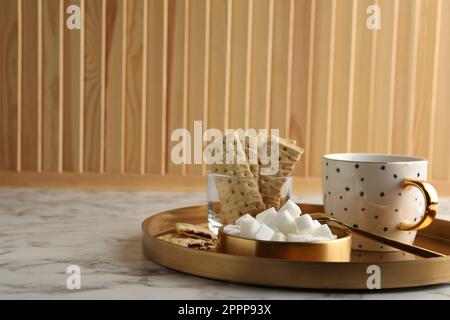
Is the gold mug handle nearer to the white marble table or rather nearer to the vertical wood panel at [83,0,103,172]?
the white marble table

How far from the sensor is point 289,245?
62 centimetres

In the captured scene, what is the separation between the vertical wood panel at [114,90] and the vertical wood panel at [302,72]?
0.36m

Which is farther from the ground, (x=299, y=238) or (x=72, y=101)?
(x=72, y=101)

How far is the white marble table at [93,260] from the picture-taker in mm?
594

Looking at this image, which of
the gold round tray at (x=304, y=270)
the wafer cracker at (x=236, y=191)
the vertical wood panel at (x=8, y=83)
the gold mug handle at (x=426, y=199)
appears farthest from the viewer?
the vertical wood panel at (x=8, y=83)

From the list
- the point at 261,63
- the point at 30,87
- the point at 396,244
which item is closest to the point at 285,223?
the point at 396,244

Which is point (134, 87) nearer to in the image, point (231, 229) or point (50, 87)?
point (50, 87)

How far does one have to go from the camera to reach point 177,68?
1.38m

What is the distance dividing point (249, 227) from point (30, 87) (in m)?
0.87

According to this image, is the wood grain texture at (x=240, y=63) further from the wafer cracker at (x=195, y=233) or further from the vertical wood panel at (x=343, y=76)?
the wafer cracker at (x=195, y=233)

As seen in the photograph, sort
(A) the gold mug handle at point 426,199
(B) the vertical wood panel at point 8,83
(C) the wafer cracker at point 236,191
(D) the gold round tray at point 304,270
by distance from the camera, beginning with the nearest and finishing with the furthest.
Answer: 1. (D) the gold round tray at point 304,270
2. (A) the gold mug handle at point 426,199
3. (C) the wafer cracker at point 236,191
4. (B) the vertical wood panel at point 8,83

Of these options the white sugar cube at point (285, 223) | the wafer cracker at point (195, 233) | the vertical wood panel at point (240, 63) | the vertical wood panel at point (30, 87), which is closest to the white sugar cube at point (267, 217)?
the white sugar cube at point (285, 223)

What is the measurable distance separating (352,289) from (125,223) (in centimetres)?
44
